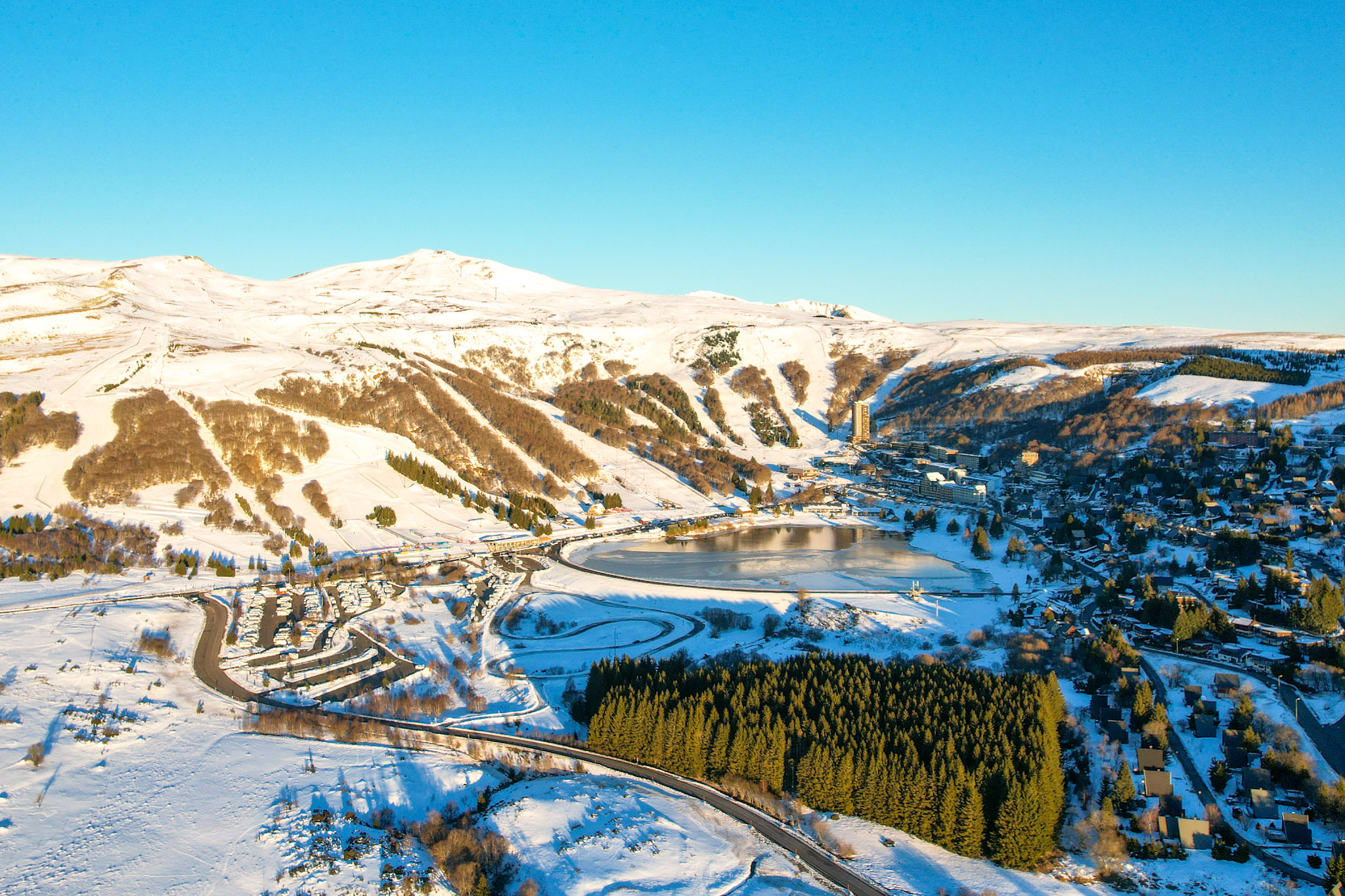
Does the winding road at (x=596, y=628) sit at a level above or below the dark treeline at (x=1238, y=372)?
below

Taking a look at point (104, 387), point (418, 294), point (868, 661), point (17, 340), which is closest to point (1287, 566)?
point (868, 661)

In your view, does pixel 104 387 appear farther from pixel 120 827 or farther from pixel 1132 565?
pixel 1132 565

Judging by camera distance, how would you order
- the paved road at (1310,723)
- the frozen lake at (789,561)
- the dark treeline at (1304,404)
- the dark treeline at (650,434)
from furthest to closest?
the dark treeline at (650,434) → the dark treeline at (1304,404) → the frozen lake at (789,561) → the paved road at (1310,723)

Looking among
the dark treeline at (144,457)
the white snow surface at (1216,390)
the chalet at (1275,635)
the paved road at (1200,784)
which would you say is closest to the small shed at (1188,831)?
the paved road at (1200,784)

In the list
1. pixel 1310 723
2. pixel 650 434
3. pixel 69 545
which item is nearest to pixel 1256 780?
pixel 1310 723

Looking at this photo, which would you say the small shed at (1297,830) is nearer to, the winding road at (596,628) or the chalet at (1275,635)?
the chalet at (1275,635)

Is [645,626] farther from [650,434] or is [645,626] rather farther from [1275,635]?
[650,434]

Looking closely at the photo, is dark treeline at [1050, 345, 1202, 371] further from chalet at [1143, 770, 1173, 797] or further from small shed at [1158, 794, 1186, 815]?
small shed at [1158, 794, 1186, 815]
